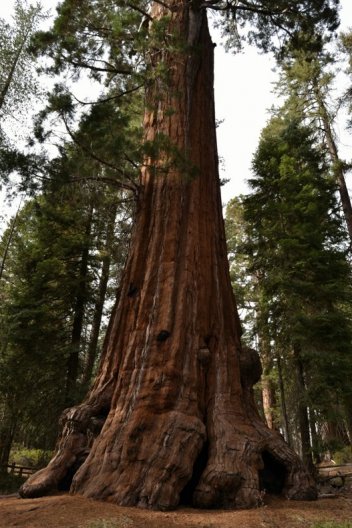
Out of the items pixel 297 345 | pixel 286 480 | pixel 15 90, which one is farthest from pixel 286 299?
pixel 15 90

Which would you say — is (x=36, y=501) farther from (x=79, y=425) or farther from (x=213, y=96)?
(x=213, y=96)

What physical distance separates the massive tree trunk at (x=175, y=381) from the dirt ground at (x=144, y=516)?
254 mm

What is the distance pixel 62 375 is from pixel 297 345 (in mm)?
7026

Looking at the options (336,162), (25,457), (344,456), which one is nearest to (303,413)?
(344,456)

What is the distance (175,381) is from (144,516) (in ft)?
5.51

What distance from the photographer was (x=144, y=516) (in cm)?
392

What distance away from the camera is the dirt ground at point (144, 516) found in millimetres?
3682

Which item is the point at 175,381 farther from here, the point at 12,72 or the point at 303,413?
the point at 12,72

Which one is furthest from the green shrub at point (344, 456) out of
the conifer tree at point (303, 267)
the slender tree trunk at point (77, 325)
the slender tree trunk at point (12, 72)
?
the slender tree trunk at point (12, 72)

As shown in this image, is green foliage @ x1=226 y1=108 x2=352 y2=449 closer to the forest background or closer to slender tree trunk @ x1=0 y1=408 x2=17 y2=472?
the forest background

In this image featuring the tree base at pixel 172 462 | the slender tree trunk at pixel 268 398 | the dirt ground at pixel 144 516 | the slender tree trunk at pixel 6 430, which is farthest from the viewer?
the slender tree trunk at pixel 268 398

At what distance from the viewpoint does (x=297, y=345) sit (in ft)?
36.2

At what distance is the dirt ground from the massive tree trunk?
25 cm

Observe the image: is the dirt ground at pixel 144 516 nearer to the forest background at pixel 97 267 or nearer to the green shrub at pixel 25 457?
the forest background at pixel 97 267
